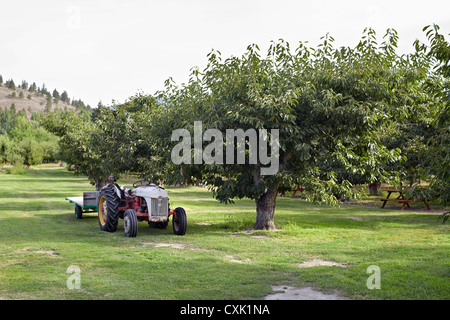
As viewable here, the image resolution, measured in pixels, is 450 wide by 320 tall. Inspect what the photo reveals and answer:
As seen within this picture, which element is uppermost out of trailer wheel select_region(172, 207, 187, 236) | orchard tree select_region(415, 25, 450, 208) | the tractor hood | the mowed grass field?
orchard tree select_region(415, 25, 450, 208)

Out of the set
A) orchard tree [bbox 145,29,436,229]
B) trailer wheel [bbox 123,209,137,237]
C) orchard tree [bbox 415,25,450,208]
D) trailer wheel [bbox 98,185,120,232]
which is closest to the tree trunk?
orchard tree [bbox 145,29,436,229]

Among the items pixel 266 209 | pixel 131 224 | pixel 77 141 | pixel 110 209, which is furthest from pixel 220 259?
pixel 77 141

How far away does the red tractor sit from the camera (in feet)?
39.5

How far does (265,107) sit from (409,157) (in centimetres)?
1175

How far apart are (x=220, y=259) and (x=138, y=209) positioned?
4.37 metres

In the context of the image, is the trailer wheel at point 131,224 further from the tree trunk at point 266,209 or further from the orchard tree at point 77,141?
the orchard tree at point 77,141

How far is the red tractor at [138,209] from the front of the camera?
12.0 metres

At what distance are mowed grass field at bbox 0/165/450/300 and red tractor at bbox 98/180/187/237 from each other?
0.37m

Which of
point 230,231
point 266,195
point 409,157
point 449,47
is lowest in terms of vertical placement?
point 230,231

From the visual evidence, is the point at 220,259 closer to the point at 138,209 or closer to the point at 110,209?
the point at 138,209

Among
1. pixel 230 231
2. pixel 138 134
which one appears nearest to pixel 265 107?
pixel 230 231

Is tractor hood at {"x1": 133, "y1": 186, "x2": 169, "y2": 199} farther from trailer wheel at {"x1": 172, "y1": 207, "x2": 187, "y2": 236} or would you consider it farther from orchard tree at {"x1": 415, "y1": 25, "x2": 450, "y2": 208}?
orchard tree at {"x1": 415, "y1": 25, "x2": 450, "y2": 208}
